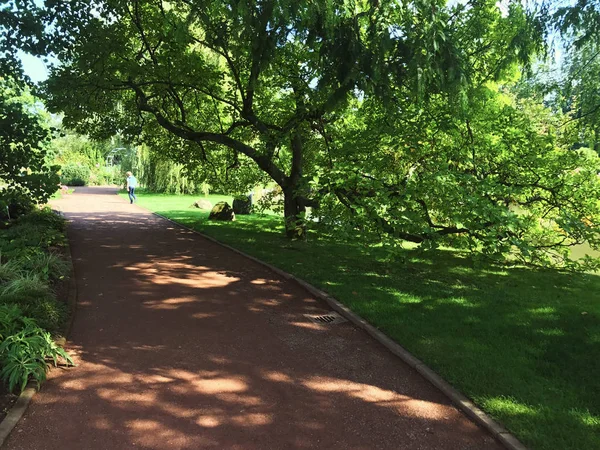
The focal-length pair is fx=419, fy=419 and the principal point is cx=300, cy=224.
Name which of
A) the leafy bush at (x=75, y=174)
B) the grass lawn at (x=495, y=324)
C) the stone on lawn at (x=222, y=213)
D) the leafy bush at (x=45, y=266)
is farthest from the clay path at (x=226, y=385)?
the leafy bush at (x=75, y=174)

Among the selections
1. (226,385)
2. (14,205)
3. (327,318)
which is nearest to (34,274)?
(226,385)

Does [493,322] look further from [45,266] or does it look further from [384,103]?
[45,266]

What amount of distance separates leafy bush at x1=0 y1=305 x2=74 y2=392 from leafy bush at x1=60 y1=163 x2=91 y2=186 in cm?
4437

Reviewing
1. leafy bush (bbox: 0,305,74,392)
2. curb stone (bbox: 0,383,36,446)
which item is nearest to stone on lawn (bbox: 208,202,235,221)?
leafy bush (bbox: 0,305,74,392)

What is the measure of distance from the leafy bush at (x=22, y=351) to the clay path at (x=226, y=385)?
18 cm

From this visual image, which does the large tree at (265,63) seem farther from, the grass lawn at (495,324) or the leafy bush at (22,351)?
the leafy bush at (22,351)

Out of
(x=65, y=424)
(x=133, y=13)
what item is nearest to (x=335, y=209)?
(x=65, y=424)

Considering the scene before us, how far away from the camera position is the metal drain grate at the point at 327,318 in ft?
18.8

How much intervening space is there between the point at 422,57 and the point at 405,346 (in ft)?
11.1

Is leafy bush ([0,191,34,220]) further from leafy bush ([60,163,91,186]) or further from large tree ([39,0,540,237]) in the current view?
leafy bush ([60,163,91,186])

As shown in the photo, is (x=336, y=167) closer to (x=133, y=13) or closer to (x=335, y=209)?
(x=335, y=209)

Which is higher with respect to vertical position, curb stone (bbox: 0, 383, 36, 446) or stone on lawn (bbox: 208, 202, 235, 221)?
stone on lawn (bbox: 208, 202, 235, 221)

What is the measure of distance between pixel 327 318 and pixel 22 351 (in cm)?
358

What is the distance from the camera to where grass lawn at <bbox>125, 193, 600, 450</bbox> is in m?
3.57
